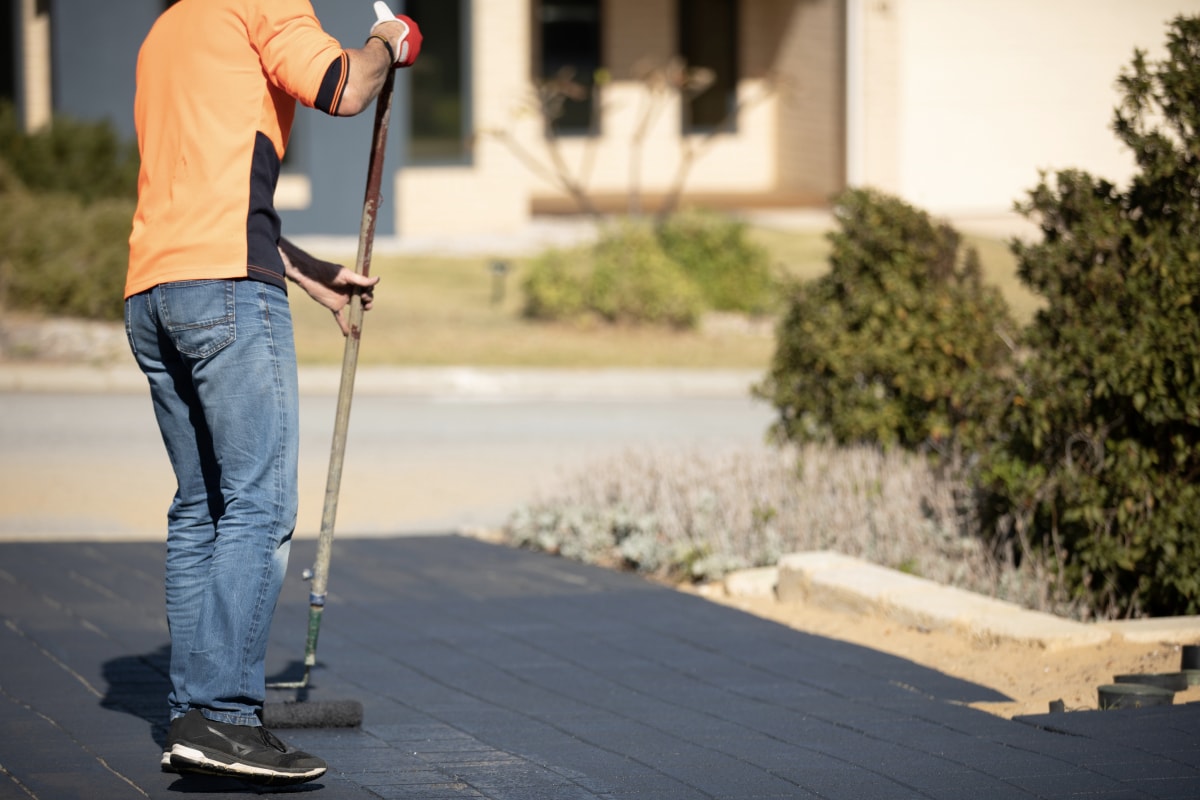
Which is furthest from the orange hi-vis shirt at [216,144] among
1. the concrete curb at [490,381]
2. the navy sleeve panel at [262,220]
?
the concrete curb at [490,381]

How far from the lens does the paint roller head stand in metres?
4.63

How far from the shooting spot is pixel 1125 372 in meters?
5.95

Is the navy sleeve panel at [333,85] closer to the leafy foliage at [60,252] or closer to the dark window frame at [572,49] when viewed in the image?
the leafy foliage at [60,252]

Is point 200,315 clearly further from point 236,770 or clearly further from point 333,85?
point 236,770

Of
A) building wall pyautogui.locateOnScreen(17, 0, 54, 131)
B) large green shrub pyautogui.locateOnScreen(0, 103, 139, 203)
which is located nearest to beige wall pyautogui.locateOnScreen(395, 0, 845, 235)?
building wall pyautogui.locateOnScreen(17, 0, 54, 131)

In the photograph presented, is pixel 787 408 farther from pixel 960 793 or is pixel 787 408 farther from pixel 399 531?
pixel 960 793

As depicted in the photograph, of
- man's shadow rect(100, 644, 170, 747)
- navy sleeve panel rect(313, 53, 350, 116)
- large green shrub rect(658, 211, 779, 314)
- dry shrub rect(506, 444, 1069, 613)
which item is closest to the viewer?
navy sleeve panel rect(313, 53, 350, 116)

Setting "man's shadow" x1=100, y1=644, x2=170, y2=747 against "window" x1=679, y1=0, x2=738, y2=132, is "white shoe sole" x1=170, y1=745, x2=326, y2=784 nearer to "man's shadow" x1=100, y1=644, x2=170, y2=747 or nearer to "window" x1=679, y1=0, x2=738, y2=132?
"man's shadow" x1=100, y1=644, x2=170, y2=747

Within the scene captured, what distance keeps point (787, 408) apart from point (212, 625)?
4649mm

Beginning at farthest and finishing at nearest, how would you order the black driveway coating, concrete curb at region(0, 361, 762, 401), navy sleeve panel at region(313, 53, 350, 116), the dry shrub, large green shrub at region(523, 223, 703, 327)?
1. large green shrub at region(523, 223, 703, 327)
2. concrete curb at region(0, 361, 762, 401)
3. the dry shrub
4. the black driveway coating
5. navy sleeve panel at region(313, 53, 350, 116)

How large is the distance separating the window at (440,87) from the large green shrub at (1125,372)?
18440 mm

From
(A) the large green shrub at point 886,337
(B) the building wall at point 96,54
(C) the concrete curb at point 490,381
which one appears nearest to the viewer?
(A) the large green shrub at point 886,337

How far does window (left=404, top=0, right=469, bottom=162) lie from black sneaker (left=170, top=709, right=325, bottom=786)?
20711 millimetres

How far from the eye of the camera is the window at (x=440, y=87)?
79.9ft
